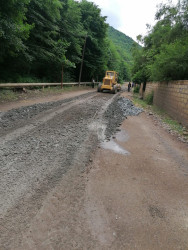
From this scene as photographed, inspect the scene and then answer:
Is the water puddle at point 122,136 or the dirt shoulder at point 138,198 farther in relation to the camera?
the water puddle at point 122,136

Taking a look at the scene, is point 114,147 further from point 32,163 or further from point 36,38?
point 36,38

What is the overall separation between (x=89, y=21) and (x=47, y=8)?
15.2 meters

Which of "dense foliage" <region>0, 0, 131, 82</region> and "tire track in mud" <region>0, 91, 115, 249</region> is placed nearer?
"tire track in mud" <region>0, 91, 115, 249</region>

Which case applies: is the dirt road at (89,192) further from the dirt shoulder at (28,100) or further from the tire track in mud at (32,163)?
the dirt shoulder at (28,100)

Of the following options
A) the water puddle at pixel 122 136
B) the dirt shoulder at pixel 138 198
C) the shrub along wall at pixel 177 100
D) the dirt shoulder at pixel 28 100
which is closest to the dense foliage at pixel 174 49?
the shrub along wall at pixel 177 100

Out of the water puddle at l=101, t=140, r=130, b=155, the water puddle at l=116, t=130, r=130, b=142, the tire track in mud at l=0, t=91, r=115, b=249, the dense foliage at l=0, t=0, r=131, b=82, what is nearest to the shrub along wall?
the water puddle at l=116, t=130, r=130, b=142

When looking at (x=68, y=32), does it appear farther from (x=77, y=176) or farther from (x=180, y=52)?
(x=77, y=176)

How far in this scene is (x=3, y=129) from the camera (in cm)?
471

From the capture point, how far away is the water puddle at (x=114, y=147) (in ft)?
13.7

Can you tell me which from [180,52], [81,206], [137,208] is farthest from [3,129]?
[180,52]

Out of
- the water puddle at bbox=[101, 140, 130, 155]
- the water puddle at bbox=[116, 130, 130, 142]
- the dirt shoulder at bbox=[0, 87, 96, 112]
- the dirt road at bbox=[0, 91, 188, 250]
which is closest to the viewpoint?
the dirt road at bbox=[0, 91, 188, 250]

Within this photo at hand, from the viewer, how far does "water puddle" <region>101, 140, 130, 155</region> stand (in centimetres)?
416

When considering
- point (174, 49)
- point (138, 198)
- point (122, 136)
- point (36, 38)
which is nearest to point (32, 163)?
point (138, 198)

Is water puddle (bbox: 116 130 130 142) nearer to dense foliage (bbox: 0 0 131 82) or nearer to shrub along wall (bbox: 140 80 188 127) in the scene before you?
shrub along wall (bbox: 140 80 188 127)
